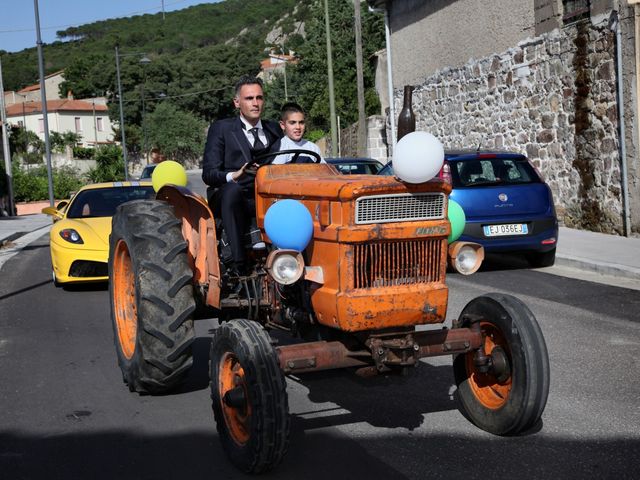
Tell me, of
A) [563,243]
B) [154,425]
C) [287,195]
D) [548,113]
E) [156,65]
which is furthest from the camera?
[156,65]

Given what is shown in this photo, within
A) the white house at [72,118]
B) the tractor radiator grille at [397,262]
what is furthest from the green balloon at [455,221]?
the white house at [72,118]

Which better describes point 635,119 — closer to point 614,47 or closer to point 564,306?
point 614,47

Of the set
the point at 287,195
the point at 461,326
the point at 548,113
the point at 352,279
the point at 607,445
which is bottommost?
the point at 607,445

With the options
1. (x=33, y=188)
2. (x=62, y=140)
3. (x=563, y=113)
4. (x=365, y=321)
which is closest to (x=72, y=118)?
(x=62, y=140)

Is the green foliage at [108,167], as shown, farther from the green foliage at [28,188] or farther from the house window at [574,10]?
the house window at [574,10]

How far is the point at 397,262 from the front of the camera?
4605 millimetres

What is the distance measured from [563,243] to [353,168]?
17.1ft

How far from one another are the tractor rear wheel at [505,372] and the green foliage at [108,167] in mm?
49524

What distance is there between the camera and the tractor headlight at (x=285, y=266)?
14.4 feet

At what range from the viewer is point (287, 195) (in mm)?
5008

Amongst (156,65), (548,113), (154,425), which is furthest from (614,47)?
(156,65)

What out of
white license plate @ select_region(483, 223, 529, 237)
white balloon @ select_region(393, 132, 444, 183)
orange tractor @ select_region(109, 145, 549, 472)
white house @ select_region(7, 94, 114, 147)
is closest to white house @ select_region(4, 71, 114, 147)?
white house @ select_region(7, 94, 114, 147)

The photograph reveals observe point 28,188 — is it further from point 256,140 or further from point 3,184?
point 256,140

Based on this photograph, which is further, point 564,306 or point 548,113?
point 548,113
